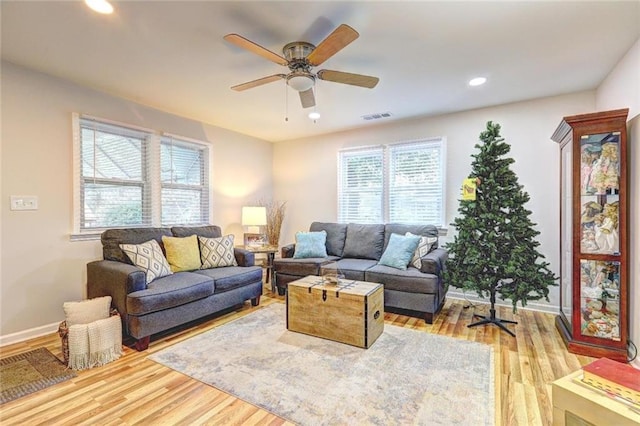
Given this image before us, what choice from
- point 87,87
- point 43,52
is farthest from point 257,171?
point 43,52

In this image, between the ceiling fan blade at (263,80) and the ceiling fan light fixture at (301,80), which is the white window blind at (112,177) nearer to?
the ceiling fan blade at (263,80)

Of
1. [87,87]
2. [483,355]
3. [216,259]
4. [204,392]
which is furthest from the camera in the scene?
[216,259]

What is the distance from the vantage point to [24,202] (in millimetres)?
2859

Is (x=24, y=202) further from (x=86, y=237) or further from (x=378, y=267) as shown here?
(x=378, y=267)

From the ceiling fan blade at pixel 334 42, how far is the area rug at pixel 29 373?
2949 millimetres

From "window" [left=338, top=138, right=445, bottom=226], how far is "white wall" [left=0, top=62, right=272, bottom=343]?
3271 millimetres

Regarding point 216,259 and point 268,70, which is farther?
point 216,259

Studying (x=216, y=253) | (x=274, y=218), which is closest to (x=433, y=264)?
(x=216, y=253)

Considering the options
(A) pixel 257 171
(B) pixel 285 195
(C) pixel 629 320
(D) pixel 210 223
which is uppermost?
(A) pixel 257 171

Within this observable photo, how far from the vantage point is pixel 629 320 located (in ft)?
8.16

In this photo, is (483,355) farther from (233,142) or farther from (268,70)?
(233,142)

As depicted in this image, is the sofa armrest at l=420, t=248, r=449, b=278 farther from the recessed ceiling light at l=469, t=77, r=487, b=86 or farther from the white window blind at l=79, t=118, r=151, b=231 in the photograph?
the white window blind at l=79, t=118, r=151, b=231

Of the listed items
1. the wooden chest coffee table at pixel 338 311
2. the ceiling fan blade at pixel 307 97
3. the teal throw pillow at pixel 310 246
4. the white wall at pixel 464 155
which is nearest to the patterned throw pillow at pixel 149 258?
the wooden chest coffee table at pixel 338 311

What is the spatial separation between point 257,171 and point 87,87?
8.73 feet
